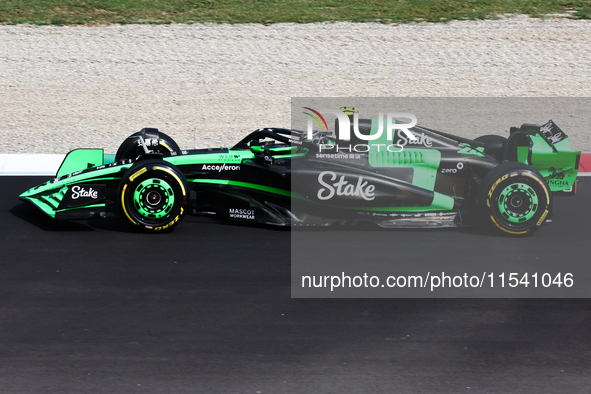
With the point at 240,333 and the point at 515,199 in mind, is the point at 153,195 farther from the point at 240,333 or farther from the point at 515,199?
the point at 515,199

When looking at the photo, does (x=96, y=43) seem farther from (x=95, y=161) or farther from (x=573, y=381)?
(x=573, y=381)

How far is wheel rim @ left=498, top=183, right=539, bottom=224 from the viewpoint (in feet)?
26.6

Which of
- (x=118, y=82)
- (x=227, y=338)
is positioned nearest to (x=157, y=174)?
(x=227, y=338)

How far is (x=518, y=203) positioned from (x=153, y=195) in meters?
3.88

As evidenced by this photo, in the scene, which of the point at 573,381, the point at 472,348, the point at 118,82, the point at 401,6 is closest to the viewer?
the point at 573,381

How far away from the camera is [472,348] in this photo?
5.47m

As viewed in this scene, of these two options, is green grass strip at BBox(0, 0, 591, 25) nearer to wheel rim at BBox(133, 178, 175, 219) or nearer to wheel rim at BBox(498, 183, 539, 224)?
wheel rim at BBox(133, 178, 175, 219)

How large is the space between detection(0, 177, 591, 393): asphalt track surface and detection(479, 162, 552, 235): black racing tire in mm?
1827

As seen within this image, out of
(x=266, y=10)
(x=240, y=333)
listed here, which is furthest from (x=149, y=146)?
(x=266, y=10)

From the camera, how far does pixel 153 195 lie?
797 cm

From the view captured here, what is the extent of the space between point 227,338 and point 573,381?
7.84 feet

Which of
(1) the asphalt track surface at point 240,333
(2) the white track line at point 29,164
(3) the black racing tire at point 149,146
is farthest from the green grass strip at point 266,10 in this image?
(1) the asphalt track surface at point 240,333

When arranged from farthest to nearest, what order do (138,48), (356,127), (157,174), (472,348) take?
(138,48) → (356,127) → (157,174) → (472,348)

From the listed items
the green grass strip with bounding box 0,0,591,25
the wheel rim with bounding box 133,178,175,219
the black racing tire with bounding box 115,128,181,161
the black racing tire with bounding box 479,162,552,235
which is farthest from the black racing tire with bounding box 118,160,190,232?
the green grass strip with bounding box 0,0,591,25
